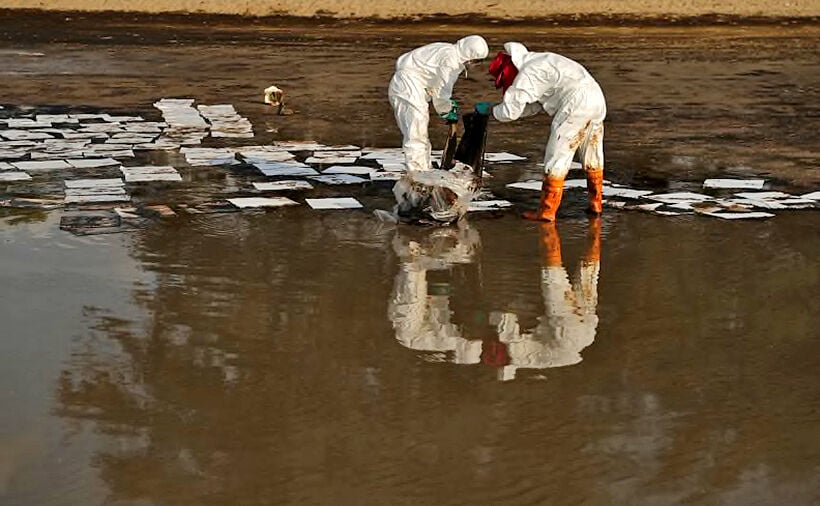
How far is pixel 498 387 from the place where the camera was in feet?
22.6

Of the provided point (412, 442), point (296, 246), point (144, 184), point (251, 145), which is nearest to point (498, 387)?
point (412, 442)

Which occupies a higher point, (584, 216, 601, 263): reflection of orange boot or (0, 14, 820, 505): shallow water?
(0, 14, 820, 505): shallow water

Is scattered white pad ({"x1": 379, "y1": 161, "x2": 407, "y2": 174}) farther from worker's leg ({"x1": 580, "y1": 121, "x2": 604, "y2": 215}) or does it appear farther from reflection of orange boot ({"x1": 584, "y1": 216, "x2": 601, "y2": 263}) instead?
reflection of orange boot ({"x1": 584, "y1": 216, "x2": 601, "y2": 263})

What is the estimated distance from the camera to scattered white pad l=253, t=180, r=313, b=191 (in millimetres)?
12258

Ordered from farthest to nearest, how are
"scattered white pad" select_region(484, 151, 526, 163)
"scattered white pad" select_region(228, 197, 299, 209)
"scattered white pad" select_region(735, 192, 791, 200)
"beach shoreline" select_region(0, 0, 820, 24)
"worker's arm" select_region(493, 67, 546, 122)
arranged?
"beach shoreline" select_region(0, 0, 820, 24), "scattered white pad" select_region(484, 151, 526, 163), "scattered white pad" select_region(735, 192, 791, 200), "scattered white pad" select_region(228, 197, 299, 209), "worker's arm" select_region(493, 67, 546, 122)

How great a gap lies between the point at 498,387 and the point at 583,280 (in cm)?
244

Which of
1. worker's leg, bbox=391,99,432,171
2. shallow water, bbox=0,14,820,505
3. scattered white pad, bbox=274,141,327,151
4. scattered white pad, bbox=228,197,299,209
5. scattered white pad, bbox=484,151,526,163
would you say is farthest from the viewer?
scattered white pad, bbox=274,141,327,151

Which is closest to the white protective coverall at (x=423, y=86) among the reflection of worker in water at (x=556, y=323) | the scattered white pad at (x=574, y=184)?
the reflection of worker in water at (x=556, y=323)

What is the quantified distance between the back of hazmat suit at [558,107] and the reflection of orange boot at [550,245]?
0.22 metres

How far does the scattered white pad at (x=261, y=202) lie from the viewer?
11.5 m

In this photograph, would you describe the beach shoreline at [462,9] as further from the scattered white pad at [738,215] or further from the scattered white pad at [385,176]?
the scattered white pad at [738,215]

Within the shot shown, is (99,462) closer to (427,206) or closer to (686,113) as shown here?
(427,206)

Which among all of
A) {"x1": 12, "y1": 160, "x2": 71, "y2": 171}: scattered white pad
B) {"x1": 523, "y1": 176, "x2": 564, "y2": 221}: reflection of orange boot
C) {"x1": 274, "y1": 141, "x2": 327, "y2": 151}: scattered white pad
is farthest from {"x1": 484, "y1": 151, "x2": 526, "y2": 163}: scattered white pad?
{"x1": 12, "y1": 160, "x2": 71, "y2": 171}: scattered white pad

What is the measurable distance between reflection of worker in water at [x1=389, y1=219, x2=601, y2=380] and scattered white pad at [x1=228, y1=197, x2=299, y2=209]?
59.9 inches
